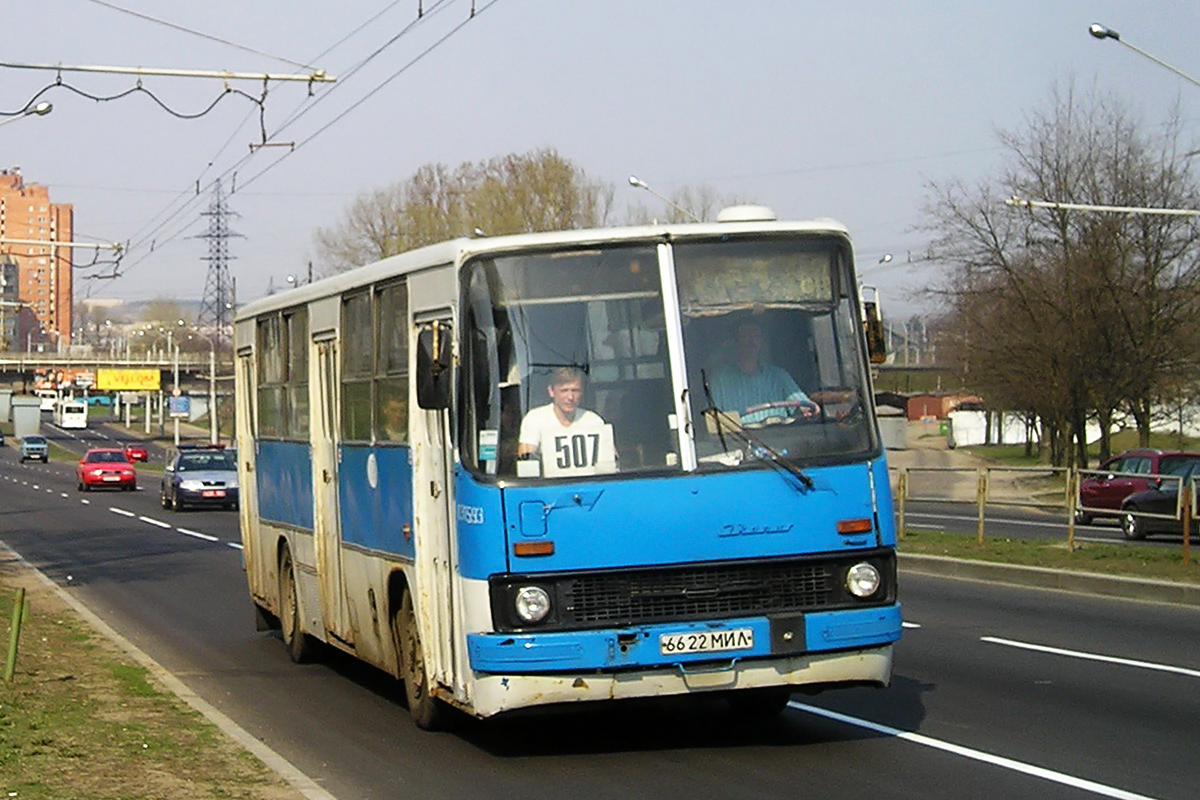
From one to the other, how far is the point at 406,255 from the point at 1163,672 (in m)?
6.10

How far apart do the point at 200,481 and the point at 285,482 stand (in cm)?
3015

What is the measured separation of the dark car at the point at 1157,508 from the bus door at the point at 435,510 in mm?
14821

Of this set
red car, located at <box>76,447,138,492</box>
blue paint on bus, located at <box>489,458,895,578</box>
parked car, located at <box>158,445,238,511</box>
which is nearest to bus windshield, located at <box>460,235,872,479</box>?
blue paint on bus, located at <box>489,458,895,578</box>

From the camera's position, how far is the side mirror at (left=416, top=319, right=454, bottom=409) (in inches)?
363

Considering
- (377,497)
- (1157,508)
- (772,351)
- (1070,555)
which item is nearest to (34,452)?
(1157,508)

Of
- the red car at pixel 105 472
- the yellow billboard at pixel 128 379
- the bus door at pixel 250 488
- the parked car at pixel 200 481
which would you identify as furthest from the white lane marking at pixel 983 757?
the yellow billboard at pixel 128 379

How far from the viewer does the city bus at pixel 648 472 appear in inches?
349

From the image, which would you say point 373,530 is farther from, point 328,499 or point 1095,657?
point 1095,657

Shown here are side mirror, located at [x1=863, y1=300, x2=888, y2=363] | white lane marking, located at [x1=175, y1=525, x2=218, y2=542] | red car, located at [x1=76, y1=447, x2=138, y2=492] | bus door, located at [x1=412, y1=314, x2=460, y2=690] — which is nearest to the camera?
bus door, located at [x1=412, y1=314, x2=460, y2=690]

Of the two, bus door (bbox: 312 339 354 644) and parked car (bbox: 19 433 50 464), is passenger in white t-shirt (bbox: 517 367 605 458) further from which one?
parked car (bbox: 19 433 50 464)

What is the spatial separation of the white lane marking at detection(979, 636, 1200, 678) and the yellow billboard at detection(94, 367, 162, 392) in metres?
135

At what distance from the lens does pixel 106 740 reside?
10000 mm

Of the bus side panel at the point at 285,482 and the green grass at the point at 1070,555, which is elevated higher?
the bus side panel at the point at 285,482

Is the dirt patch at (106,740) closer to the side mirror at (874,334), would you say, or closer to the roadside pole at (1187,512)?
the side mirror at (874,334)
